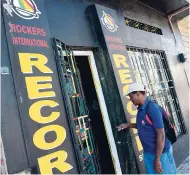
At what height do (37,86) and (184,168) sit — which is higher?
(37,86)

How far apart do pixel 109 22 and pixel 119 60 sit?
2.31ft

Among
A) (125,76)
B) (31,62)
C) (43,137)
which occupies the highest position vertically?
(31,62)

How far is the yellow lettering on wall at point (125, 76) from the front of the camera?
4.09 m

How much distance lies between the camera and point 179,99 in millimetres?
6184

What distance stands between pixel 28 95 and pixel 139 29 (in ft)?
12.1

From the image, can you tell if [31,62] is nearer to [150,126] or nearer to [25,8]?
[25,8]

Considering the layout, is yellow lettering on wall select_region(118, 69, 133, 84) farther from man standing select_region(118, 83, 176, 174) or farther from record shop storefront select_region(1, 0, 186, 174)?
man standing select_region(118, 83, 176, 174)

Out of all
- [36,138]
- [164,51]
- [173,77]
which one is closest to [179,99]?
[173,77]

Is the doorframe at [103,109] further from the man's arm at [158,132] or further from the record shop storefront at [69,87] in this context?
the man's arm at [158,132]

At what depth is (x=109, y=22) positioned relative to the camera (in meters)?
4.25

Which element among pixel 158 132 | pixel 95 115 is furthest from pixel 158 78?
pixel 158 132

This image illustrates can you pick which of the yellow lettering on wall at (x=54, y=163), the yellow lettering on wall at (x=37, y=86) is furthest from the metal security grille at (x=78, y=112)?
the yellow lettering on wall at (x=54, y=163)

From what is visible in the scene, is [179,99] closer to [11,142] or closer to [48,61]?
[48,61]

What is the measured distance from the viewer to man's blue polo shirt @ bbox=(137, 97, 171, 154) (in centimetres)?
275
